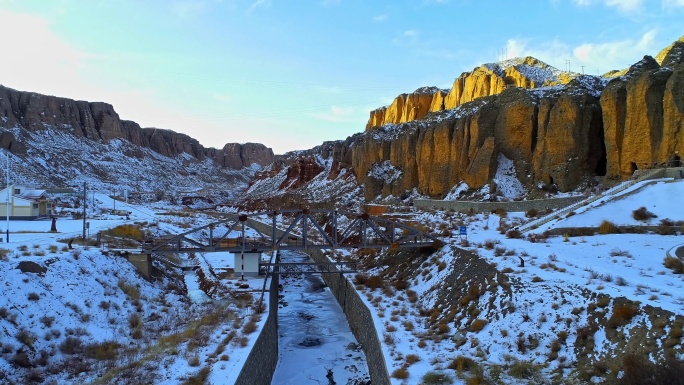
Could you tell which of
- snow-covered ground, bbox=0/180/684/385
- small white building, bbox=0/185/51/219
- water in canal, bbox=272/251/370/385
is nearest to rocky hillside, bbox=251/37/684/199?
snow-covered ground, bbox=0/180/684/385

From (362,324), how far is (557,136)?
109 feet

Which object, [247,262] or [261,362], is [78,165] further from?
[261,362]

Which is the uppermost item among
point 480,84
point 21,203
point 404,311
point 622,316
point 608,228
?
point 480,84

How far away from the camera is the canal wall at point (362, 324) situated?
17.9 metres

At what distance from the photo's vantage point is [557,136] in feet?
153

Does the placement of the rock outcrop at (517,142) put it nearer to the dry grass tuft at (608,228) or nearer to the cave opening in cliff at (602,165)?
the cave opening in cliff at (602,165)

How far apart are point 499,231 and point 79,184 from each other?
127 m

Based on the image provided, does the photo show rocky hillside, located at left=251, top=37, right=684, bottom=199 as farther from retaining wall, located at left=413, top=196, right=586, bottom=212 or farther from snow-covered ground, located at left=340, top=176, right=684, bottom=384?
snow-covered ground, located at left=340, top=176, right=684, bottom=384

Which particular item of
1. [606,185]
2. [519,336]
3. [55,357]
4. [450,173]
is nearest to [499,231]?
[606,185]

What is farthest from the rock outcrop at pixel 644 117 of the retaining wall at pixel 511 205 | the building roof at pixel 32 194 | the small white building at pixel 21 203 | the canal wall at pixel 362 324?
the building roof at pixel 32 194

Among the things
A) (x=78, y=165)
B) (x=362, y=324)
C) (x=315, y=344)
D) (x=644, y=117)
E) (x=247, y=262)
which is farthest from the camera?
(x=78, y=165)

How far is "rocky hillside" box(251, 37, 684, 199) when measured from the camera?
3838 cm

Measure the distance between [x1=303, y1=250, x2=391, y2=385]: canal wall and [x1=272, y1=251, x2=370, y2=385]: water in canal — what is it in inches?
22.6

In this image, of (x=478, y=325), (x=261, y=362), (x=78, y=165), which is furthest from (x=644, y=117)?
(x=78, y=165)
